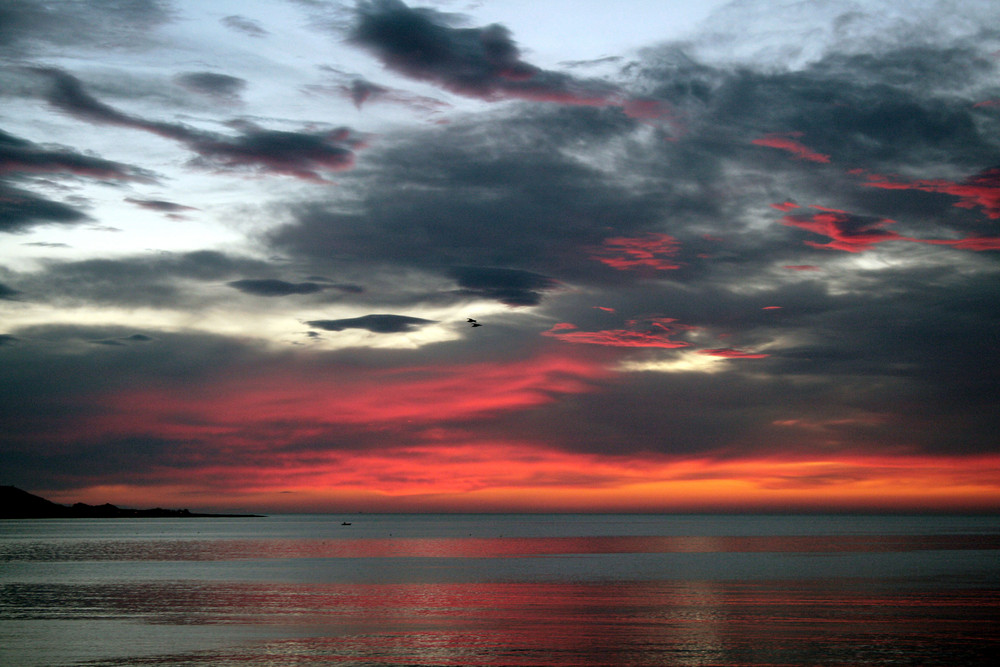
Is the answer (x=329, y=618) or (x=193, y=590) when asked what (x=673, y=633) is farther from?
(x=193, y=590)

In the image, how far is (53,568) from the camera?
87562 mm

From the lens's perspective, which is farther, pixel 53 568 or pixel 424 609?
pixel 53 568

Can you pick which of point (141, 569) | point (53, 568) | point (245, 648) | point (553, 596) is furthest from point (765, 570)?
point (53, 568)

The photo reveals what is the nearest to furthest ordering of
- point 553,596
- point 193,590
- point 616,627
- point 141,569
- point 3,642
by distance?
1. point 3,642
2. point 616,627
3. point 553,596
4. point 193,590
5. point 141,569

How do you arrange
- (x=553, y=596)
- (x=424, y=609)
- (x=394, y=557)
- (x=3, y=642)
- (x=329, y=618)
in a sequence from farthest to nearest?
(x=394, y=557) → (x=553, y=596) → (x=424, y=609) → (x=329, y=618) → (x=3, y=642)

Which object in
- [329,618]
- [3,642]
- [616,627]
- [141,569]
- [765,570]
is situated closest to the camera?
[3,642]

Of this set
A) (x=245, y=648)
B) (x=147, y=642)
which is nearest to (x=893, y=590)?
(x=245, y=648)

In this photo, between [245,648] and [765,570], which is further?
[765,570]

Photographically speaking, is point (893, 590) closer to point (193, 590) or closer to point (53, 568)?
point (193, 590)

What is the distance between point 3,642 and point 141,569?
49.4m

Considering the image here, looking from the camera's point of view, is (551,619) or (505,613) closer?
(551,619)

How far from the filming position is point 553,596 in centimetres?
5872

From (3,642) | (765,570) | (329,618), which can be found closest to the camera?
(3,642)

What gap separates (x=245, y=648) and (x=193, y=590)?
29.5 metres
